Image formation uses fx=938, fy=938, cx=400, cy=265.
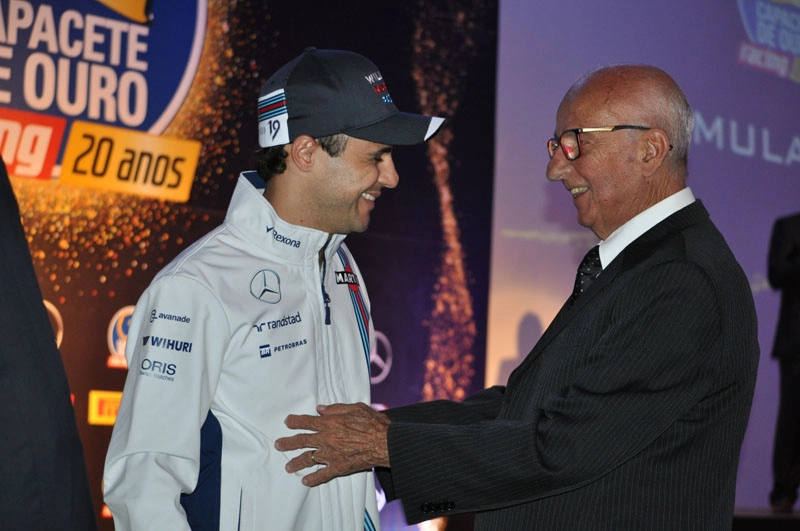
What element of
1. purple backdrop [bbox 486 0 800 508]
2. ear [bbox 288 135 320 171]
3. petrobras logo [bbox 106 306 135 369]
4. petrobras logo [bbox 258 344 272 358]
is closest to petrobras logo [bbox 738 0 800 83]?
purple backdrop [bbox 486 0 800 508]

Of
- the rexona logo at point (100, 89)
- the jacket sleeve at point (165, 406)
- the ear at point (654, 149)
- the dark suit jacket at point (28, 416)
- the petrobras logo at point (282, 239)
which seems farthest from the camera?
the rexona logo at point (100, 89)

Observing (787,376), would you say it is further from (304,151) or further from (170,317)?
(170,317)

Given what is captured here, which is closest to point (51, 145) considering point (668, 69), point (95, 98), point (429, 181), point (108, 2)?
point (95, 98)

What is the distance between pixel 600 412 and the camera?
1613 mm

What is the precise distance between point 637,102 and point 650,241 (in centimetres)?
30

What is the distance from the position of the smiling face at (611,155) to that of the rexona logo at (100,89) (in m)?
2.02

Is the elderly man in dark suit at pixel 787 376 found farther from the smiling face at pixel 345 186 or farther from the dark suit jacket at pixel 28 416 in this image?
the dark suit jacket at pixel 28 416

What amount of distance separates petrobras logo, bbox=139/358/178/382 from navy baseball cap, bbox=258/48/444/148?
1.67 feet

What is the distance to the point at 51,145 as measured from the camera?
10.8 ft

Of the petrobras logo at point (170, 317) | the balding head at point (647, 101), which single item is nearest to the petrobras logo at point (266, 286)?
the petrobras logo at point (170, 317)

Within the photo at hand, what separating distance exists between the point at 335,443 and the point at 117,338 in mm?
1996

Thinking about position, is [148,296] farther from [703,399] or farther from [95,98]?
[95,98]

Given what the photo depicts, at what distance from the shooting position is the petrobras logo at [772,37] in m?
5.64

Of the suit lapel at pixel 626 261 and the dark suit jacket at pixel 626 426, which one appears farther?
the suit lapel at pixel 626 261
